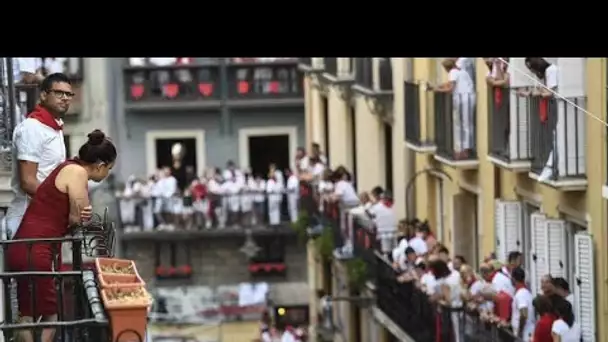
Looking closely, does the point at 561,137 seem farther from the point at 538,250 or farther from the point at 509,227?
the point at 509,227

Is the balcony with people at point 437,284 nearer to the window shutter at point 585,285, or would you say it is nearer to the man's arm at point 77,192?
the window shutter at point 585,285

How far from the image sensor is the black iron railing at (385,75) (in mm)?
23812

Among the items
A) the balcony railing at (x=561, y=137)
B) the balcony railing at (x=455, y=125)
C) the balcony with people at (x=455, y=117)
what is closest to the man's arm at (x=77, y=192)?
the balcony railing at (x=561, y=137)

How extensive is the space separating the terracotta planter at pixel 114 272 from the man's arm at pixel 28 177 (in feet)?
2.35

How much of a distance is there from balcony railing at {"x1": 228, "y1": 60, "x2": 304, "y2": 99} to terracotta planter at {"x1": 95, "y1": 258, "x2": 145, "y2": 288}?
1062 inches

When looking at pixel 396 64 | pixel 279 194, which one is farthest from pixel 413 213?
pixel 279 194

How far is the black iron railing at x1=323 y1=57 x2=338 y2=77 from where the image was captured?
2784 cm

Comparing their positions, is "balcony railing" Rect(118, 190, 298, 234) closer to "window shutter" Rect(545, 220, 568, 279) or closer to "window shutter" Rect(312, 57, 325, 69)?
"window shutter" Rect(312, 57, 325, 69)

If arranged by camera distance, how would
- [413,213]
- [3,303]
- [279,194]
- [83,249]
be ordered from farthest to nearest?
1. [279,194]
2. [413,213]
3. [83,249]
4. [3,303]

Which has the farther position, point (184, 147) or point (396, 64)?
point (184, 147)

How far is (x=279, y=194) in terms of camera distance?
3359 cm
